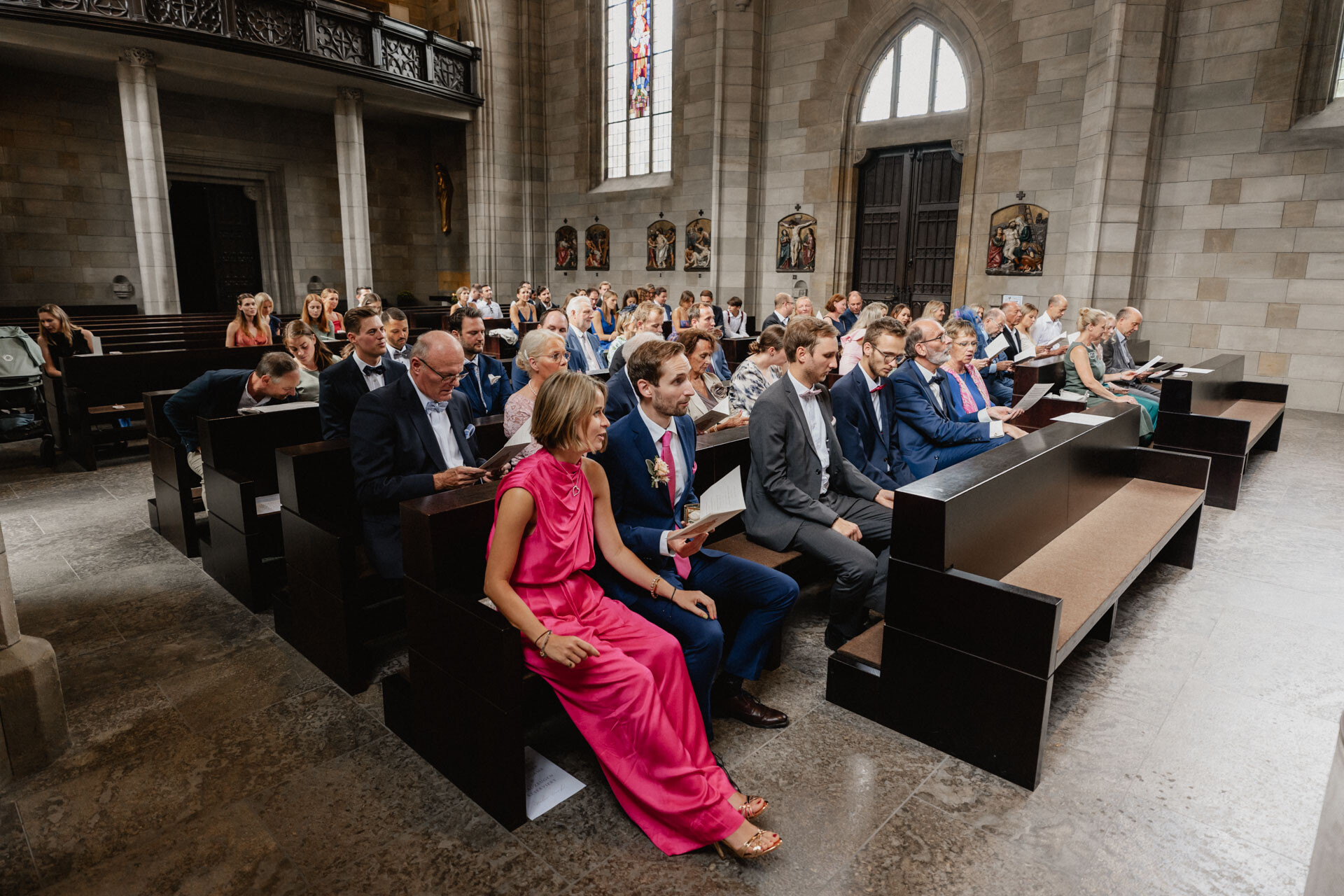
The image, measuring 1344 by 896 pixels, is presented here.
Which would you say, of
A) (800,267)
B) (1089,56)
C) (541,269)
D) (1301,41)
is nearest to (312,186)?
(541,269)

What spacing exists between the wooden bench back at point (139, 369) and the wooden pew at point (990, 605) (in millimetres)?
6569

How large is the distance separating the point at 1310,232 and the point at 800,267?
295 inches

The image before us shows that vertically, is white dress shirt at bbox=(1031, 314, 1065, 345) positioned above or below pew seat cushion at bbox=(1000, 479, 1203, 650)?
above

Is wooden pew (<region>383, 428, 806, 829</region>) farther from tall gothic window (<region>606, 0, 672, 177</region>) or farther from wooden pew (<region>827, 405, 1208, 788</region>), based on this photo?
tall gothic window (<region>606, 0, 672, 177</region>)

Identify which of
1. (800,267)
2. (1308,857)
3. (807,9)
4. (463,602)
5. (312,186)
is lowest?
(1308,857)

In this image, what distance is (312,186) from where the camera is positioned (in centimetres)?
1794

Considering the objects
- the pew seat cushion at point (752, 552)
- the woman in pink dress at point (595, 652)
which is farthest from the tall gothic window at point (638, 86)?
the woman in pink dress at point (595, 652)

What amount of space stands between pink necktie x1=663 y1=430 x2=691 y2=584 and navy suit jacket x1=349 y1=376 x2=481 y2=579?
1086 mm

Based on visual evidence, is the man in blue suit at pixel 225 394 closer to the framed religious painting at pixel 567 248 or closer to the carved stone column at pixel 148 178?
the carved stone column at pixel 148 178

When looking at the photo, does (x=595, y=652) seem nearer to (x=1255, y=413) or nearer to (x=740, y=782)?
(x=740, y=782)

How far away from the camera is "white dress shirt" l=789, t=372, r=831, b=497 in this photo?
3799 millimetres

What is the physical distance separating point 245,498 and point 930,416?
12.8ft

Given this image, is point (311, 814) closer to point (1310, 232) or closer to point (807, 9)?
point (1310, 232)

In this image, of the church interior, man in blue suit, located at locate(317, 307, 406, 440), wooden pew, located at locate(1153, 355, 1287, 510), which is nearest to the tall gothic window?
the church interior
